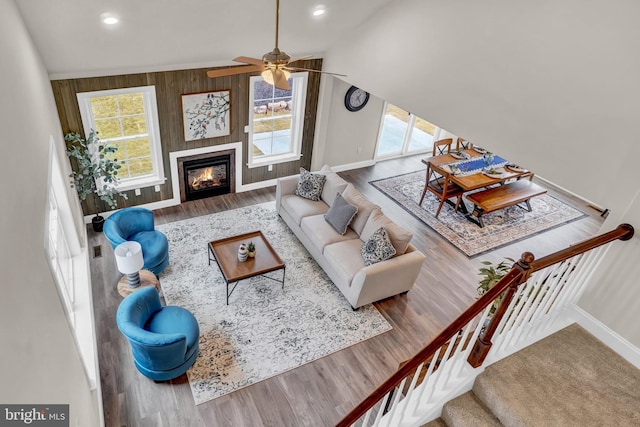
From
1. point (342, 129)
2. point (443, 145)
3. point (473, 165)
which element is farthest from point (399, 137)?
point (473, 165)

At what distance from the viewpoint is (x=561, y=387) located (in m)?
2.89

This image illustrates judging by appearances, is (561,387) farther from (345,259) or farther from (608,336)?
(345,259)

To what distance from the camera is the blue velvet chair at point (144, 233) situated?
5660 millimetres

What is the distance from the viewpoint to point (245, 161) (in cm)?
779

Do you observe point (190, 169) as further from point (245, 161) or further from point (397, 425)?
point (397, 425)

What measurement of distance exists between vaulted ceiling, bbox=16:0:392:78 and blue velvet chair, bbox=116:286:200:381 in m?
3.01

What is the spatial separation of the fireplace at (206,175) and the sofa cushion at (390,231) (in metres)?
2.86

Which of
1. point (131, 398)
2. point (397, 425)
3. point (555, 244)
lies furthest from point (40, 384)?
point (555, 244)

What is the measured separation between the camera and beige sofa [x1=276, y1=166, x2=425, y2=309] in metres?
5.57

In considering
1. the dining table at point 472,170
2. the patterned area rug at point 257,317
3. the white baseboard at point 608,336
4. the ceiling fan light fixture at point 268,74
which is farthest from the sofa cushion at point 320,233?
the white baseboard at point 608,336

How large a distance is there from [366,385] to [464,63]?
387 centimetres

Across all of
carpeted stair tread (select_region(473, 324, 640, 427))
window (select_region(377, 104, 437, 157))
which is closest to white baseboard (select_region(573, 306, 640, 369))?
carpeted stair tread (select_region(473, 324, 640, 427))

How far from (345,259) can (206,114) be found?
10.9 feet

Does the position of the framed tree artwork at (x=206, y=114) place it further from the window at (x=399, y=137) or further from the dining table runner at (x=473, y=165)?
the dining table runner at (x=473, y=165)
